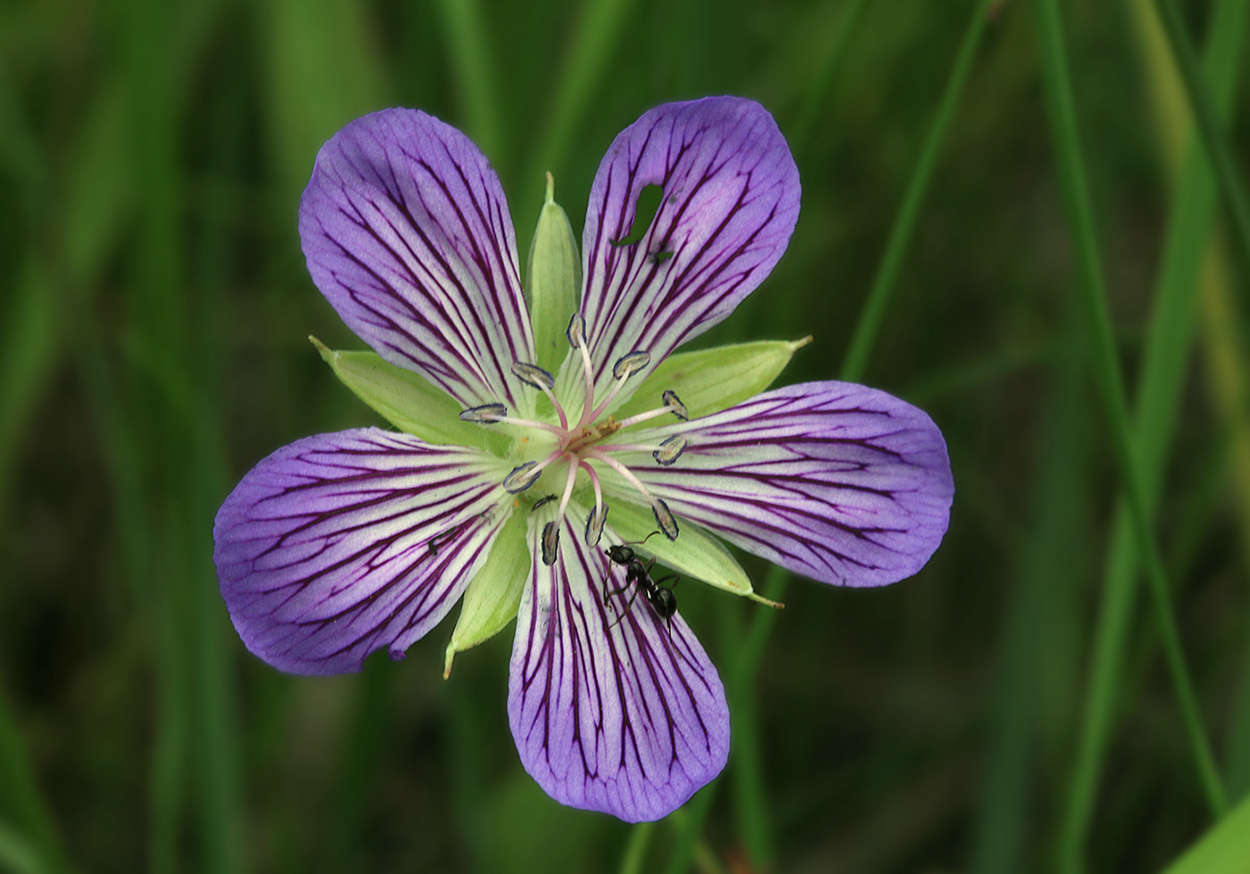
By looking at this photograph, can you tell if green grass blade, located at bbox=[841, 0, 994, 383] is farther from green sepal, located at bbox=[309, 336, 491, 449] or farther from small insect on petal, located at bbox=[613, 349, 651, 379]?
green sepal, located at bbox=[309, 336, 491, 449]

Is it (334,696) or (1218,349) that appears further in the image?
(334,696)

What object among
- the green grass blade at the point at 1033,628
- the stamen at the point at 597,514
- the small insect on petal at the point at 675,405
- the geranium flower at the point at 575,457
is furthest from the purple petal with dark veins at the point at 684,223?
the green grass blade at the point at 1033,628

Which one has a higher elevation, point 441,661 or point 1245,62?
point 1245,62

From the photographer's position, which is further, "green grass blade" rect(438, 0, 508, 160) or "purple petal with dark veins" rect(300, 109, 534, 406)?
"green grass blade" rect(438, 0, 508, 160)

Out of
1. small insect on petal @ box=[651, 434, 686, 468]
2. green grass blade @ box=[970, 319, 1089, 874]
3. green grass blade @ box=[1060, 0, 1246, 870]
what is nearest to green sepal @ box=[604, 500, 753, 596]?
small insect on petal @ box=[651, 434, 686, 468]

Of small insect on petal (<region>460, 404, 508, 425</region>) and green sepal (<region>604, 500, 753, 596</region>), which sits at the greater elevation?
small insect on petal (<region>460, 404, 508, 425</region>)

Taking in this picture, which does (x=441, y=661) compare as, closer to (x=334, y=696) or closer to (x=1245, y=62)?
(x=334, y=696)

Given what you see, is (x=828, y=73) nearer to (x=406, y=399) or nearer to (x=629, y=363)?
(x=629, y=363)

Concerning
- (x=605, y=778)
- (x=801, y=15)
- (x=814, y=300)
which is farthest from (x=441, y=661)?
(x=801, y=15)
